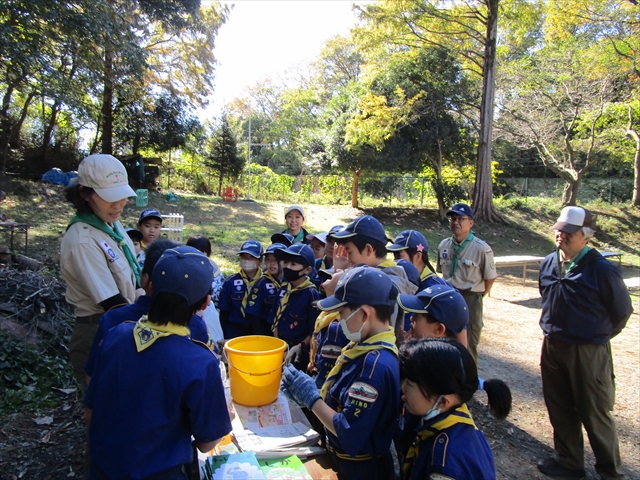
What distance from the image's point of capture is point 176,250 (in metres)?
1.62

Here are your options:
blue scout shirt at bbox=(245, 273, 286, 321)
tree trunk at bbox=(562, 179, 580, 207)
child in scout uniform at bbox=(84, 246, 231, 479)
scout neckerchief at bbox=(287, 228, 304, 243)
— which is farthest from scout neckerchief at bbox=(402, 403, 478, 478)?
tree trunk at bbox=(562, 179, 580, 207)

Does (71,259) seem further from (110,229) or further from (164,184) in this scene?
(164,184)

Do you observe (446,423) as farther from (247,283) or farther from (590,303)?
(247,283)

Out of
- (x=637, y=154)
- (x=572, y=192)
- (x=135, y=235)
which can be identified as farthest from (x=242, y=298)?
(x=637, y=154)

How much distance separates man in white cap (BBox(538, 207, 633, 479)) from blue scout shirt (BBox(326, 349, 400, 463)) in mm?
1963

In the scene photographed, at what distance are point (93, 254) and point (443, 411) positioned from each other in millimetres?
1873

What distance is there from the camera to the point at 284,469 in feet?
6.33

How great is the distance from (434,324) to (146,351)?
1.53m

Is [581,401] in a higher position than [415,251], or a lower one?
lower

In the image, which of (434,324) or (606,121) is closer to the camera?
(434,324)

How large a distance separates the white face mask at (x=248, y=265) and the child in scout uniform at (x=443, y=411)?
2.32 metres

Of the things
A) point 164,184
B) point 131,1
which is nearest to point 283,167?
point 164,184

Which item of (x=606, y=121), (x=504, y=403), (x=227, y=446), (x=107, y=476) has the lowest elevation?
(x=227, y=446)

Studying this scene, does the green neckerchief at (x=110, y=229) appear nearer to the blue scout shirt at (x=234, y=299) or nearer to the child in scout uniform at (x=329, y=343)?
the child in scout uniform at (x=329, y=343)
